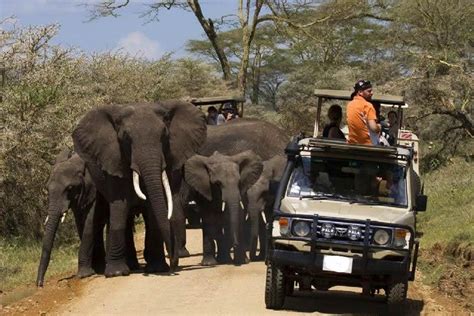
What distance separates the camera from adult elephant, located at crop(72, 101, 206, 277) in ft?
48.6

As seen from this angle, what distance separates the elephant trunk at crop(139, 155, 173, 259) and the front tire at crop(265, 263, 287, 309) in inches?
128

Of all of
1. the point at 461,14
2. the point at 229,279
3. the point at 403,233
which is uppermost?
the point at 461,14

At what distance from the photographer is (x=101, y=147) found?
1539 centimetres

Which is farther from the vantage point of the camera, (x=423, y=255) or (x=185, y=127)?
(x=423, y=255)

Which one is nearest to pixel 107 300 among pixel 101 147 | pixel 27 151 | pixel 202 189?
pixel 101 147

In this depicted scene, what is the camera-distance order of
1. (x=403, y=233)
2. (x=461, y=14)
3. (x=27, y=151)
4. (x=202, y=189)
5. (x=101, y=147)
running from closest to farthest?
(x=403, y=233) < (x=101, y=147) < (x=202, y=189) < (x=27, y=151) < (x=461, y=14)

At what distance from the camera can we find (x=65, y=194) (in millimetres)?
16266

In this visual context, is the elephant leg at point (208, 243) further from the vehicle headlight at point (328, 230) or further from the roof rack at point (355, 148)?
the vehicle headlight at point (328, 230)

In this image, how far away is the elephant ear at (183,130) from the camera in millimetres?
15922

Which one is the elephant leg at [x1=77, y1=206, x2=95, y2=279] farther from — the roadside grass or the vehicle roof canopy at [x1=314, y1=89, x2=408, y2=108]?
the roadside grass

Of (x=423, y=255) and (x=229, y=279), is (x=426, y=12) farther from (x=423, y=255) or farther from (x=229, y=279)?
(x=229, y=279)

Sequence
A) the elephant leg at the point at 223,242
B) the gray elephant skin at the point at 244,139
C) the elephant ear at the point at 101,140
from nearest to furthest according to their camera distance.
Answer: the elephant ear at the point at 101,140
the elephant leg at the point at 223,242
the gray elephant skin at the point at 244,139

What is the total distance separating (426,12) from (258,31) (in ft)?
77.4

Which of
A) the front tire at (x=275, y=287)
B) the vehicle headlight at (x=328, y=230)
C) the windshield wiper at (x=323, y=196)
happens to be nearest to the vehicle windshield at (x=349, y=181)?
the windshield wiper at (x=323, y=196)
